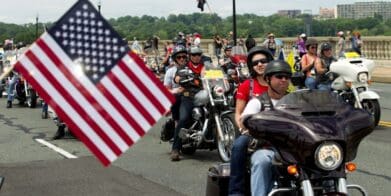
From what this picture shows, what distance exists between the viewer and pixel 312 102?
15.4 feet

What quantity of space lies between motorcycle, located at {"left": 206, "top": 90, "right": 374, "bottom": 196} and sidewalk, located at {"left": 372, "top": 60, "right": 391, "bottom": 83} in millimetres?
21914

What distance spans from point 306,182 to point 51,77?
1.77m

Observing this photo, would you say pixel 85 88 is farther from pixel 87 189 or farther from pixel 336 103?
pixel 87 189

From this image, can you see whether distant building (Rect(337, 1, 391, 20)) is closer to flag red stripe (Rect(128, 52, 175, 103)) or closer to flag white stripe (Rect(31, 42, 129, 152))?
flag red stripe (Rect(128, 52, 175, 103))

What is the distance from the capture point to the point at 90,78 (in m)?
4.55

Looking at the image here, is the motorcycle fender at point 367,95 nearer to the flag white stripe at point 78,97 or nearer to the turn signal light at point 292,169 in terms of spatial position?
the turn signal light at point 292,169

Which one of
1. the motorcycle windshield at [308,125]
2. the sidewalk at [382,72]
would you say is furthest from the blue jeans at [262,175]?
the sidewalk at [382,72]

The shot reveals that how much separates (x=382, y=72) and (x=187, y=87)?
20.3 m

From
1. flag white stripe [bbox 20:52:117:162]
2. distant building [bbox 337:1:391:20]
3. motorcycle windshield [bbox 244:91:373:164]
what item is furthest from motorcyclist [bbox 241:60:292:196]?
distant building [bbox 337:1:391:20]

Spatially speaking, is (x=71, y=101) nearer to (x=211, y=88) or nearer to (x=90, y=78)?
(x=90, y=78)

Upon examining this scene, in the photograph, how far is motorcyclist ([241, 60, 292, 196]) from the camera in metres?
4.93

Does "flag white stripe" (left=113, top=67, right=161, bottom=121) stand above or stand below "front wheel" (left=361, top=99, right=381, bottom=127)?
→ above

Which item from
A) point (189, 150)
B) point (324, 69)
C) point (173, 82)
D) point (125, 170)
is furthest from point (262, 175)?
point (324, 69)

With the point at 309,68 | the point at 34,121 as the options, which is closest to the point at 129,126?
the point at 309,68
